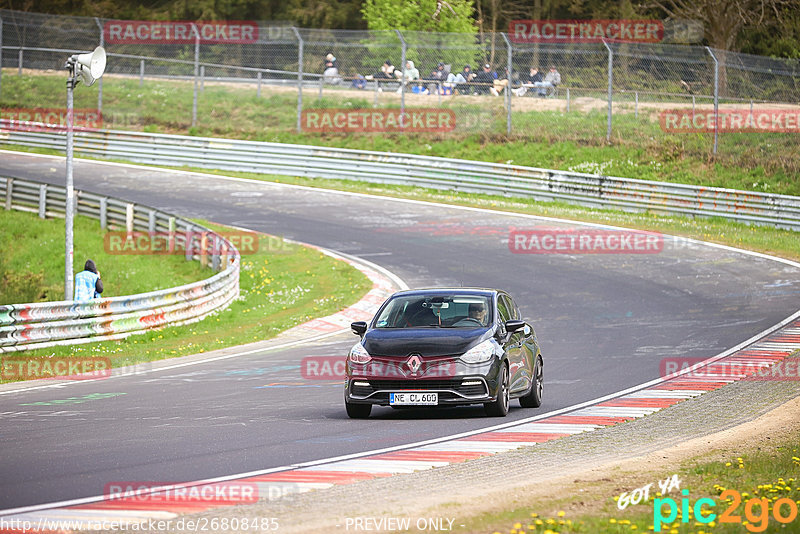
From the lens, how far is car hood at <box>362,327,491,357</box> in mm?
12250

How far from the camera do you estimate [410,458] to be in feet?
32.4

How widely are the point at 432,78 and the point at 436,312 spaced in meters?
27.5

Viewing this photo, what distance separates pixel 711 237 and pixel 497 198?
8222mm

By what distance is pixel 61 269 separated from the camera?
29531 millimetres

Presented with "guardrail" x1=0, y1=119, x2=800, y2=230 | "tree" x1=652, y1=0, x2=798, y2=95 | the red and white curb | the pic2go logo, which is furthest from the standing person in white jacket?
the pic2go logo

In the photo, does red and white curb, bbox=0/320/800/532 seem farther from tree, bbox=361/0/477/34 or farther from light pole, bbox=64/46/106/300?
tree, bbox=361/0/477/34

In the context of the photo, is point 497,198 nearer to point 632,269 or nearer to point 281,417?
point 632,269

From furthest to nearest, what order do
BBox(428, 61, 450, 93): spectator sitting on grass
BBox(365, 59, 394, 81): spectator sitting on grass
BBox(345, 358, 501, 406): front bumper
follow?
BBox(365, 59, 394, 81): spectator sitting on grass < BBox(428, 61, 450, 93): spectator sitting on grass < BBox(345, 358, 501, 406): front bumper

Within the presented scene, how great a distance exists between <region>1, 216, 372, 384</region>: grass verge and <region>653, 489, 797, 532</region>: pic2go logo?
12.0 metres

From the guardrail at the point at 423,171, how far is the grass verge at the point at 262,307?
28.1 feet

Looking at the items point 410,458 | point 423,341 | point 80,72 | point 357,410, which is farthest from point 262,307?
point 410,458

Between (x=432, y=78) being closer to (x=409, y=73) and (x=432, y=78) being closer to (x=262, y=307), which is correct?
(x=409, y=73)

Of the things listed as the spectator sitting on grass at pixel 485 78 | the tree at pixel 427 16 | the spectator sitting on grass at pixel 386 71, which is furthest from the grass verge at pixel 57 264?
the tree at pixel 427 16

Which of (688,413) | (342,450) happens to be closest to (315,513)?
(342,450)
